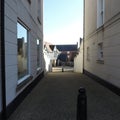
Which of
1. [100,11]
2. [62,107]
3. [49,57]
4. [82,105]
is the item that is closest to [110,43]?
[100,11]

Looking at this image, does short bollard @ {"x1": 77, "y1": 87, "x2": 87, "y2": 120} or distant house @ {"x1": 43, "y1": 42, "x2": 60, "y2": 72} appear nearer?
short bollard @ {"x1": 77, "y1": 87, "x2": 87, "y2": 120}

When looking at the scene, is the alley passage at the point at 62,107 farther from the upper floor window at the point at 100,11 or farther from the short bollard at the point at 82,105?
the upper floor window at the point at 100,11

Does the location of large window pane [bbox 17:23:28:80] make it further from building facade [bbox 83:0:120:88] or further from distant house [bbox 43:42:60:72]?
distant house [bbox 43:42:60:72]

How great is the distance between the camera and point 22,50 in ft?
34.7

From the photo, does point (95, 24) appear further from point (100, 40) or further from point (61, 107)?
point (61, 107)

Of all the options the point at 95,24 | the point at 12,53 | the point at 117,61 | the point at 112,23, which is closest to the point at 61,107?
the point at 12,53

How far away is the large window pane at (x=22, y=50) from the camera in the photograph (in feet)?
32.0

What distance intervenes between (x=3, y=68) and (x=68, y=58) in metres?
73.7

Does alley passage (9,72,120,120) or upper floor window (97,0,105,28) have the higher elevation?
upper floor window (97,0,105,28)

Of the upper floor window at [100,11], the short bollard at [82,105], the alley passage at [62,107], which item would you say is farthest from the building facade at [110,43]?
the short bollard at [82,105]

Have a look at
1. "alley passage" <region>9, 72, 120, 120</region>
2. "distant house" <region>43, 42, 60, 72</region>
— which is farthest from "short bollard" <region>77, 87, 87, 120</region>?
"distant house" <region>43, 42, 60, 72</region>

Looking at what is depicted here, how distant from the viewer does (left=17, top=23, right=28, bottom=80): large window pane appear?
9.75 m

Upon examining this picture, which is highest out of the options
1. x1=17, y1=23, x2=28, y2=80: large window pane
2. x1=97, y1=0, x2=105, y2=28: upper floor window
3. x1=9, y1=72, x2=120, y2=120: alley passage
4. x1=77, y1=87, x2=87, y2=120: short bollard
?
x1=97, y1=0, x2=105, y2=28: upper floor window

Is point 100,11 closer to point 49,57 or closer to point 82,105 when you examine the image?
point 82,105
